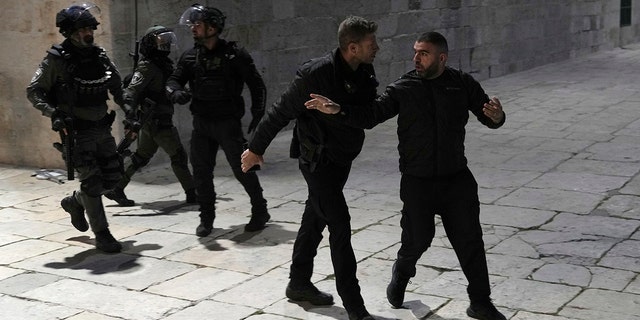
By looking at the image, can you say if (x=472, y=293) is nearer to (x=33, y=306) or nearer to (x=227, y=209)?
(x=33, y=306)

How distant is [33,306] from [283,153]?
16.4ft

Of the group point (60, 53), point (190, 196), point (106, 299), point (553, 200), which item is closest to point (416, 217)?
point (106, 299)

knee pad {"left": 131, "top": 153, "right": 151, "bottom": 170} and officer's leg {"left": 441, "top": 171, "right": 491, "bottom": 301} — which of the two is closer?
officer's leg {"left": 441, "top": 171, "right": 491, "bottom": 301}

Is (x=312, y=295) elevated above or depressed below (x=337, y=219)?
below

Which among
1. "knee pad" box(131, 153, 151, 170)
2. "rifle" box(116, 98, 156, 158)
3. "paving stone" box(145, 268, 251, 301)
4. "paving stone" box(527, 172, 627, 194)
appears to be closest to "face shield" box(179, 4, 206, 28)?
"rifle" box(116, 98, 156, 158)

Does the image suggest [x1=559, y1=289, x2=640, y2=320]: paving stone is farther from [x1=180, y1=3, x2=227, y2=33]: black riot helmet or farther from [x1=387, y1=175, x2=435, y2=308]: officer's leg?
[x1=180, y1=3, x2=227, y2=33]: black riot helmet

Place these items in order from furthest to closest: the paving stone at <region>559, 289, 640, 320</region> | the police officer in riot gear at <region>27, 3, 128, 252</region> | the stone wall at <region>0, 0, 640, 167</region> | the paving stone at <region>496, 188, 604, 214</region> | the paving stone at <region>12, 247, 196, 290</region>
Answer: the stone wall at <region>0, 0, 640, 167</region>
the paving stone at <region>496, 188, 604, 214</region>
the police officer in riot gear at <region>27, 3, 128, 252</region>
the paving stone at <region>12, 247, 196, 290</region>
the paving stone at <region>559, 289, 640, 320</region>

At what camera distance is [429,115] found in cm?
483

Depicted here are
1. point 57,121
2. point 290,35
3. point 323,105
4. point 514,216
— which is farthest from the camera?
point 290,35

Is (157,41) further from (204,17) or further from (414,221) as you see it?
(414,221)

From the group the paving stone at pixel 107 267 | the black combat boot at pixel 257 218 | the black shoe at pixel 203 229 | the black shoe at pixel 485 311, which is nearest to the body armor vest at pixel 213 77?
the black combat boot at pixel 257 218

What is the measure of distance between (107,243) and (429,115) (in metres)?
2.80

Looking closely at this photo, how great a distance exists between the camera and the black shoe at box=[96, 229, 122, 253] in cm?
663

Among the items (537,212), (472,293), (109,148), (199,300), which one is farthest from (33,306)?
(537,212)
